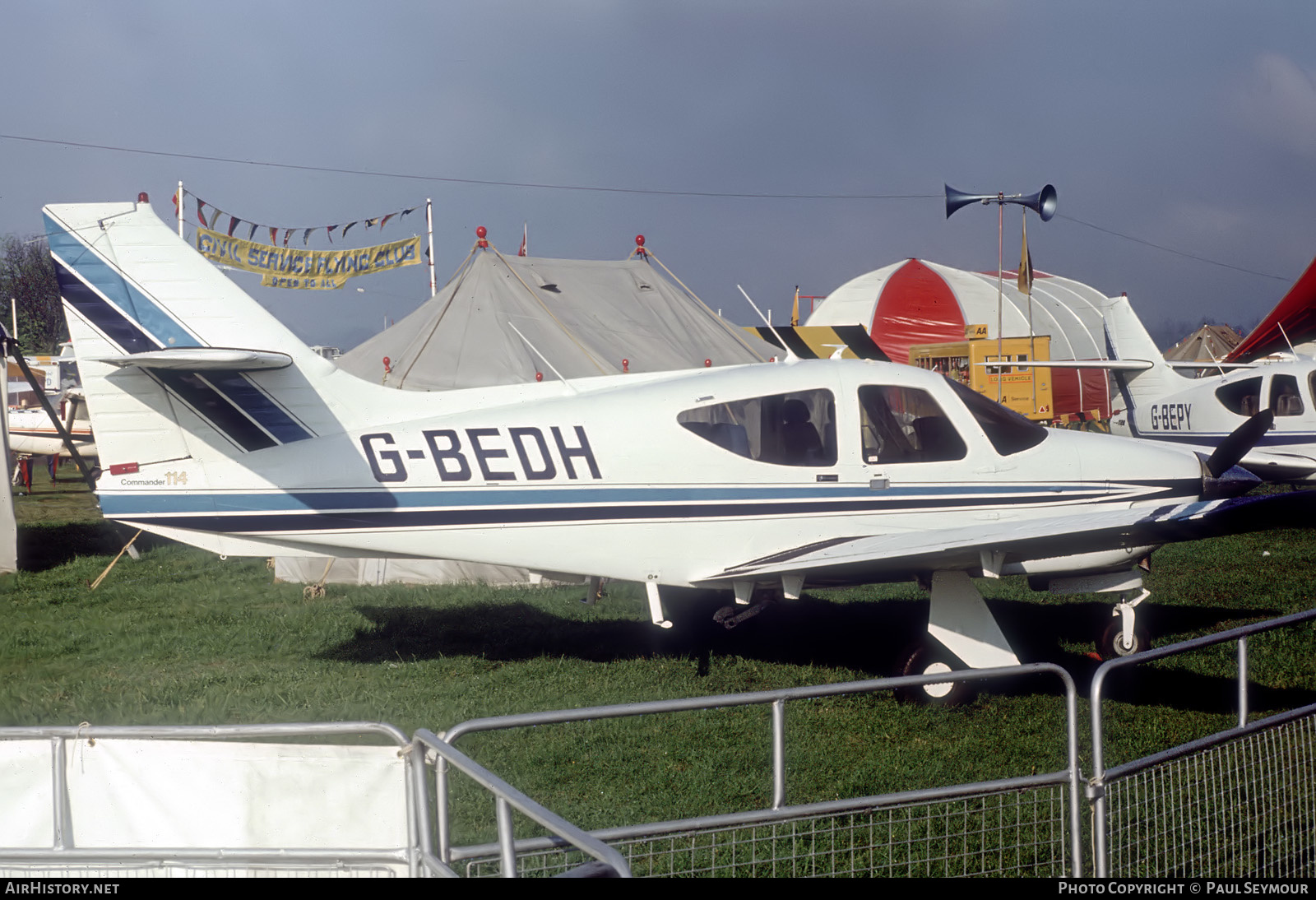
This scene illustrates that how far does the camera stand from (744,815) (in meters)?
3.50

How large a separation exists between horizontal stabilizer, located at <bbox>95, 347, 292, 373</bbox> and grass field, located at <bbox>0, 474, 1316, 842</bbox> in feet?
7.20

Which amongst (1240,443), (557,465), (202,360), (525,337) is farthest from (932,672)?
(525,337)

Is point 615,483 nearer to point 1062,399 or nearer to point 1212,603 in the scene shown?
point 1212,603

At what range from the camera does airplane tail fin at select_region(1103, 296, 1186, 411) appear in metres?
17.4

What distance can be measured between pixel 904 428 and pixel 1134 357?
13.0 metres

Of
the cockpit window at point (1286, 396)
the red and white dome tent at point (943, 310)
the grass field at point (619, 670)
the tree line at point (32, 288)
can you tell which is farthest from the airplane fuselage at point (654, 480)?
the tree line at point (32, 288)

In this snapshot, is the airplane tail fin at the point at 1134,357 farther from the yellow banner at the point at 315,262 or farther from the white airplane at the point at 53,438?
the white airplane at the point at 53,438

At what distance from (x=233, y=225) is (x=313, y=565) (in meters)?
13.3

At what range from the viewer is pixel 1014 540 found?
6047 mm

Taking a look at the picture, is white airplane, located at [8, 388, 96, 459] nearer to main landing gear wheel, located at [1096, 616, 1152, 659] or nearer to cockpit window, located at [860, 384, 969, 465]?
cockpit window, located at [860, 384, 969, 465]

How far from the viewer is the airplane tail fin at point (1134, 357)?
687 inches

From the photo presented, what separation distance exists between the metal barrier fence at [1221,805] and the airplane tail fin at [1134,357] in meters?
14.3

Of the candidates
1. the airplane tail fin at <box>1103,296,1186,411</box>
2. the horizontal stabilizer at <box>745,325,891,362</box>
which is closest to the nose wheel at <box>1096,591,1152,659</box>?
the airplane tail fin at <box>1103,296,1186,411</box>
